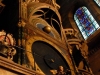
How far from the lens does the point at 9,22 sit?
3934 mm

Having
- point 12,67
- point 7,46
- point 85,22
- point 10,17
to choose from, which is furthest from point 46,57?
point 85,22

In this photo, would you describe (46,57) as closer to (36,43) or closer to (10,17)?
(36,43)

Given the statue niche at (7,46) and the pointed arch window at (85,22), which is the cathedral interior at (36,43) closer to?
the statue niche at (7,46)

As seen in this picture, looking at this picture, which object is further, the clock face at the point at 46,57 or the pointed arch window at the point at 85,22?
the pointed arch window at the point at 85,22

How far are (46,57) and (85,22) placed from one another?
4176 millimetres

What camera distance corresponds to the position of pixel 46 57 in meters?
3.39

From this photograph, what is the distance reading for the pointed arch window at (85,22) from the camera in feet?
22.5

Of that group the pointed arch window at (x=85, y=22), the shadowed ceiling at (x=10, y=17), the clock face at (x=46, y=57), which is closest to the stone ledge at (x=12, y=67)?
the clock face at (x=46, y=57)

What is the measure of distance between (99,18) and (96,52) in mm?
1187

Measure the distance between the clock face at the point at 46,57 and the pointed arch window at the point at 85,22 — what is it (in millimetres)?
3236

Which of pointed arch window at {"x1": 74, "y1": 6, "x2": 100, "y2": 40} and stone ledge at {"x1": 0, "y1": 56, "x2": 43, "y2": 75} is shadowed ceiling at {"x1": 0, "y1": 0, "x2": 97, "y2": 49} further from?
pointed arch window at {"x1": 74, "y1": 6, "x2": 100, "y2": 40}

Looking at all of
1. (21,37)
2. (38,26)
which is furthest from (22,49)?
(38,26)

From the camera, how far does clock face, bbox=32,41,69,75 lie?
10.6 feet

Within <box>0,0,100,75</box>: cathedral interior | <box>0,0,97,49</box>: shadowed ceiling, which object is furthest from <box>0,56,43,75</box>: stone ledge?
<box>0,0,97,49</box>: shadowed ceiling
